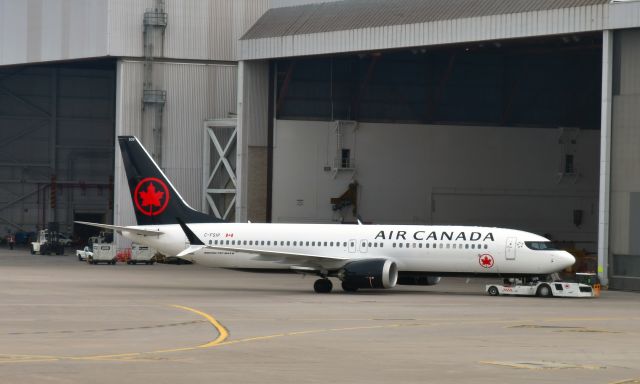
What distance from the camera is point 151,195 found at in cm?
5847

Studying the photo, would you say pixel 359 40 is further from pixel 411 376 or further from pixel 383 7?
pixel 411 376

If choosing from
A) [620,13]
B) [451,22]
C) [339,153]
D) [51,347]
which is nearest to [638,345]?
[51,347]

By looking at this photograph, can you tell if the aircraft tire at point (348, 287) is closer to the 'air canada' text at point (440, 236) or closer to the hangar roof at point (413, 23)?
the 'air canada' text at point (440, 236)

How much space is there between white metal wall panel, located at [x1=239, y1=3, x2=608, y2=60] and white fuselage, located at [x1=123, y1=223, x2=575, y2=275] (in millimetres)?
12098

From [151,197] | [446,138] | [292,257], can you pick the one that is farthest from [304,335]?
[446,138]

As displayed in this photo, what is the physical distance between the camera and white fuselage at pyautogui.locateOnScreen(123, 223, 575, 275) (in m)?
50.8

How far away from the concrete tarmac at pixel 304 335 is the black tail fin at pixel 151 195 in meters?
3.30

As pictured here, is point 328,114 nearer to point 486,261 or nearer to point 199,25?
point 199,25

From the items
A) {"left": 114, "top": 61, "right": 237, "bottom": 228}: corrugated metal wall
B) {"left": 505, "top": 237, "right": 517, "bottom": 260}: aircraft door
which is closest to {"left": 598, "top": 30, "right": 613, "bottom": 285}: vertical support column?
{"left": 505, "top": 237, "right": 517, "bottom": 260}: aircraft door

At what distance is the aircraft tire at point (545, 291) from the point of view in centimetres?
5153

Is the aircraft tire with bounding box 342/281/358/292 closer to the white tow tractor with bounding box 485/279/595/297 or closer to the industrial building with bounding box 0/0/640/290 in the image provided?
the white tow tractor with bounding box 485/279/595/297

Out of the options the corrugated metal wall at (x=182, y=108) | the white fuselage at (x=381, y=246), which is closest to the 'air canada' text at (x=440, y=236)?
the white fuselage at (x=381, y=246)

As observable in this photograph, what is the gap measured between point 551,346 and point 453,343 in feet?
8.22

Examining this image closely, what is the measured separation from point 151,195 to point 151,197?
16cm
